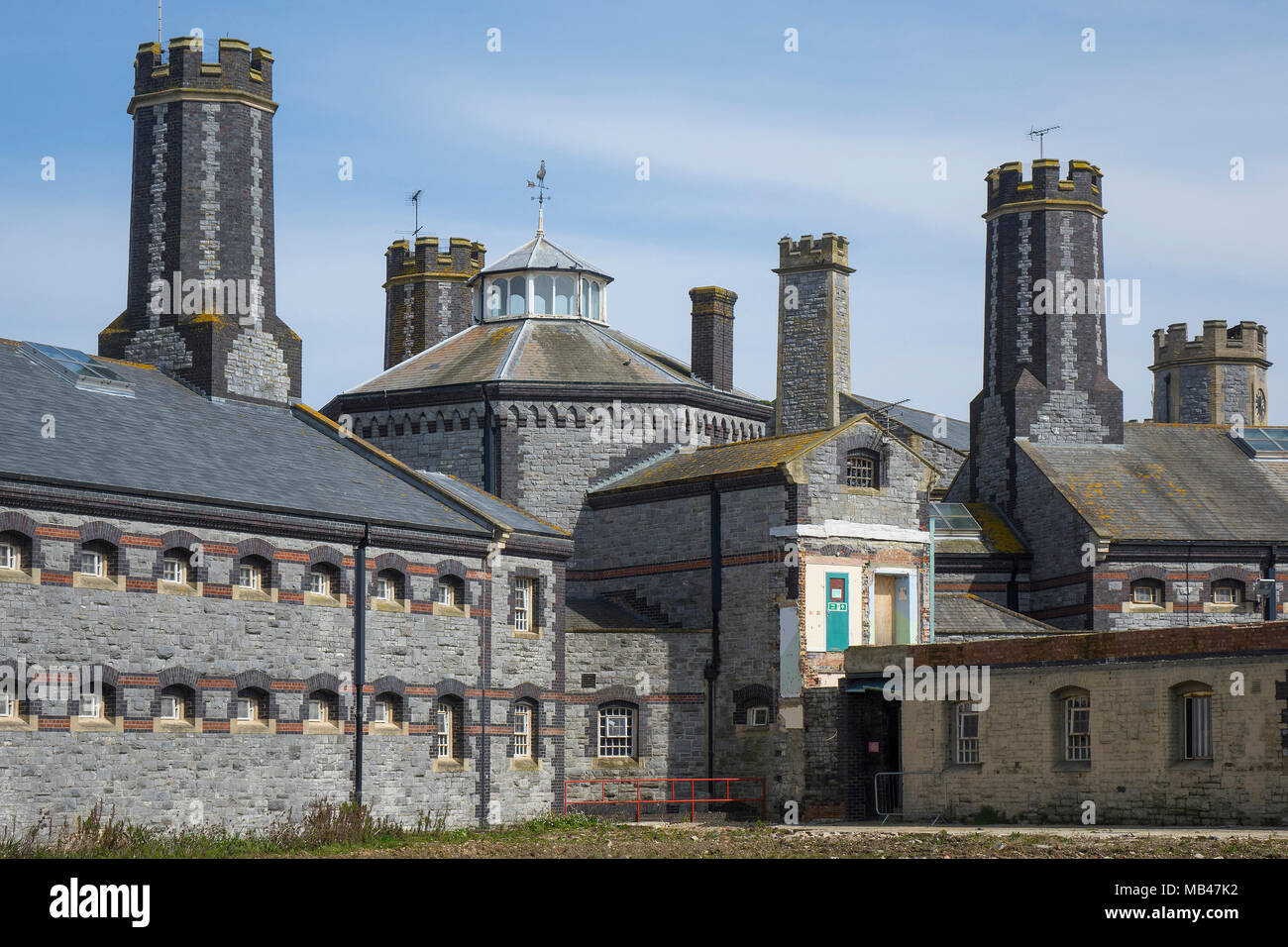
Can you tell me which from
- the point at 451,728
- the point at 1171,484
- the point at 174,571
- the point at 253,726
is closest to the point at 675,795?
the point at 451,728

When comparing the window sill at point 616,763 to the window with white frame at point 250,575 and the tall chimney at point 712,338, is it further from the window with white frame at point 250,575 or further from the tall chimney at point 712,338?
the tall chimney at point 712,338

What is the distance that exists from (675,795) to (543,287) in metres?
16.7

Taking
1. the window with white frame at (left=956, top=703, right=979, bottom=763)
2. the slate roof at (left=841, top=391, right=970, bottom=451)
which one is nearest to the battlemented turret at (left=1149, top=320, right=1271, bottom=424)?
the slate roof at (left=841, top=391, right=970, bottom=451)

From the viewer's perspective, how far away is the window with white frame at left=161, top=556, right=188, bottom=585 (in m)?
34.7

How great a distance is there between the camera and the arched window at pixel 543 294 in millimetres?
54406

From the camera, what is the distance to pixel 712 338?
177 ft

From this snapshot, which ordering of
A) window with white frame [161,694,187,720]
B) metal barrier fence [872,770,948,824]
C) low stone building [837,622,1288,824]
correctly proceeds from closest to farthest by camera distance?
1. low stone building [837,622,1288,824]
2. window with white frame [161,694,187,720]
3. metal barrier fence [872,770,948,824]

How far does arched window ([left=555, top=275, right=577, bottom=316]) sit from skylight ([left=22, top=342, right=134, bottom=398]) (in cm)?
1735

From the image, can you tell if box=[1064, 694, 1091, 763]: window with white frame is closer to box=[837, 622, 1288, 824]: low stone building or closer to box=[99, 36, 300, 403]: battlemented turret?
box=[837, 622, 1288, 824]: low stone building

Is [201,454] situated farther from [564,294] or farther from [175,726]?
[564,294]

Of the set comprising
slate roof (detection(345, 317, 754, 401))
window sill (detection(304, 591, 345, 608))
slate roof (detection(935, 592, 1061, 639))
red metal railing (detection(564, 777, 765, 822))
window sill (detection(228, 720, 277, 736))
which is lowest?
red metal railing (detection(564, 777, 765, 822))

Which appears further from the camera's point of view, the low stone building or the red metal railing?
the red metal railing

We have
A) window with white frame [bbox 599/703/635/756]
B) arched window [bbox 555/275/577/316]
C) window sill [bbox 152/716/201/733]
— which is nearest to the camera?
window sill [bbox 152/716/201/733]

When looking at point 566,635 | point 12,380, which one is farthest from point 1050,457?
point 12,380
